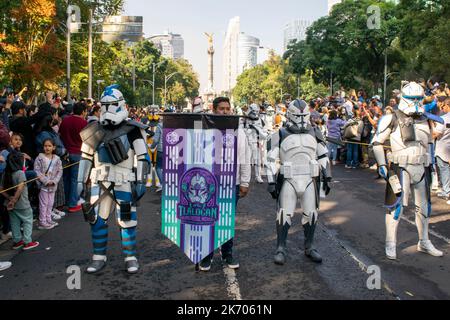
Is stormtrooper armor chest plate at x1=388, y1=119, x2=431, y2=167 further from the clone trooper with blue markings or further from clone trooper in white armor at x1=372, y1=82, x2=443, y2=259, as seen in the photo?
the clone trooper with blue markings

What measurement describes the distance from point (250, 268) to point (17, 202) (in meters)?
3.37

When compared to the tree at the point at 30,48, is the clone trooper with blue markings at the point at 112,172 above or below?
below

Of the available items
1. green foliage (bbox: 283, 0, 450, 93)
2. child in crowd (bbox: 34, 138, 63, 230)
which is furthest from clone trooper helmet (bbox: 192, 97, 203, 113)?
green foliage (bbox: 283, 0, 450, 93)

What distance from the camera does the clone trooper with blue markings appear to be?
5.79 meters

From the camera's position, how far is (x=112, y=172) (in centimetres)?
582

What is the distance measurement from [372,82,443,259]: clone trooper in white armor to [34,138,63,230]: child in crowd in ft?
16.8

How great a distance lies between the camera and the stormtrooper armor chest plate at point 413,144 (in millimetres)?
6410

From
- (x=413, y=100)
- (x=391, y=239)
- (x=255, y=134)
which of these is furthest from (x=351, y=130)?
(x=391, y=239)

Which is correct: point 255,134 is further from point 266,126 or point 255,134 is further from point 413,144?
point 413,144

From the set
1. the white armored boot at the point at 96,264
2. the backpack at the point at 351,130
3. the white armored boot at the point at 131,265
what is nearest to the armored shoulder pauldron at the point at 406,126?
the white armored boot at the point at 131,265

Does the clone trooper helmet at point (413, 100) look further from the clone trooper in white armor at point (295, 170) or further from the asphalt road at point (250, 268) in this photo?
the asphalt road at point (250, 268)

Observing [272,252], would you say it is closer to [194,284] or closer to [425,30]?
[194,284]

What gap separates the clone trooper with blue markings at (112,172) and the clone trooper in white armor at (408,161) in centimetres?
324

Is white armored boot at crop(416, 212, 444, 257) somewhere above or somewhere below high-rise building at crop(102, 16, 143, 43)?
below
